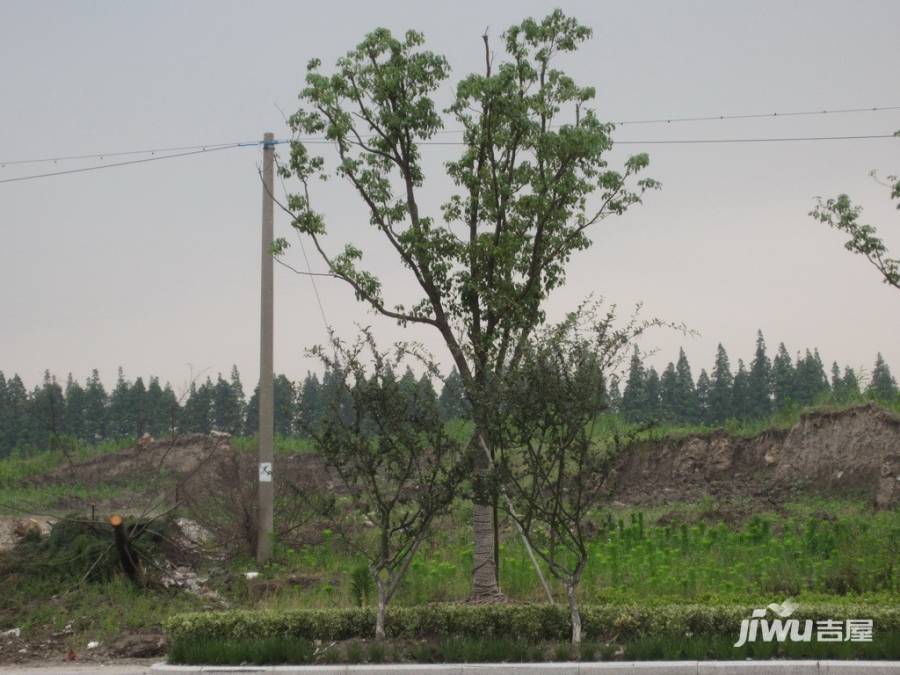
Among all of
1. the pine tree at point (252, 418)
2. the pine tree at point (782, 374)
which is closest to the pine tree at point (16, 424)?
the pine tree at point (252, 418)

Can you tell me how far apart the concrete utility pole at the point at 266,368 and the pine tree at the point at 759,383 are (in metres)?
25.1

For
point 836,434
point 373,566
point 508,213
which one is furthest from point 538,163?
point 836,434

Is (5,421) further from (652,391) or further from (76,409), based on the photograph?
(652,391)

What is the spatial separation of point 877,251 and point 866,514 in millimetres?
4674

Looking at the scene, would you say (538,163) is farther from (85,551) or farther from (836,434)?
(836,434)

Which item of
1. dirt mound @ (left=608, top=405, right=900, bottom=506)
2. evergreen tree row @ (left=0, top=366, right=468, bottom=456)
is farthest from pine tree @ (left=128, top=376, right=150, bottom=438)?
dirt mound @ (left=608, top=405, right=900, bottom=506)

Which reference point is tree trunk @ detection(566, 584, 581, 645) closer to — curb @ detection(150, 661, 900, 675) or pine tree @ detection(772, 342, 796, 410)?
curb @ detection(150, 661, 900, 675)

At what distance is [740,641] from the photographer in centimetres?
1031

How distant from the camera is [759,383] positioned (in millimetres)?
39875

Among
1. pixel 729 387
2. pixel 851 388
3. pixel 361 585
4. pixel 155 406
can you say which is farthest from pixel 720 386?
pixel 361 585

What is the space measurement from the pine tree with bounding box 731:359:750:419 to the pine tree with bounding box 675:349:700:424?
5.26 ft

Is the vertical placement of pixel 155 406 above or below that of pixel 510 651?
above

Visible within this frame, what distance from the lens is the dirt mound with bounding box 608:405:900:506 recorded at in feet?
68.4

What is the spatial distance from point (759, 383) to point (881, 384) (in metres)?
5.92
